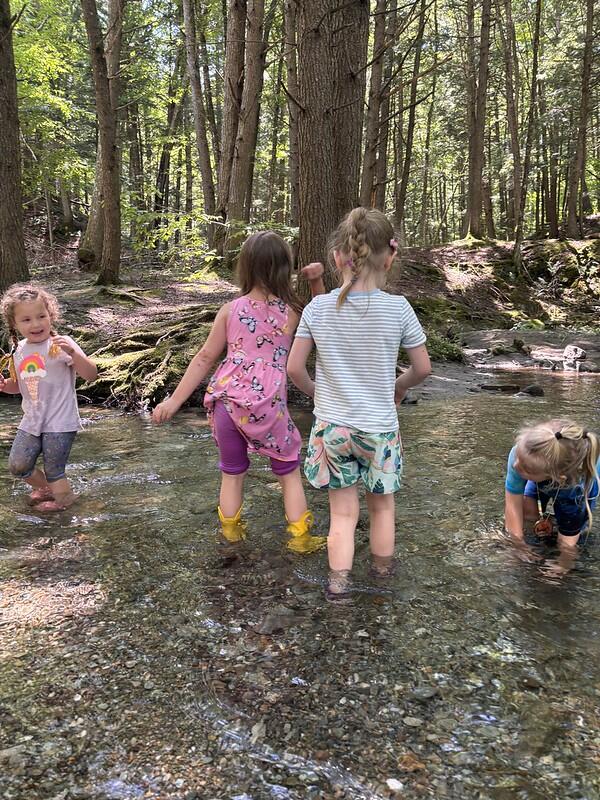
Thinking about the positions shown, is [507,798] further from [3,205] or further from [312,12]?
[3,205]

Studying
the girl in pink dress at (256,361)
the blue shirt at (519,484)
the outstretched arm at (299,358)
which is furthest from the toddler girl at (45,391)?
the blue shirt at (519,484)

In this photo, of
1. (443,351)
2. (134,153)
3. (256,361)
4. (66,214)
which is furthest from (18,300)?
(134,153)

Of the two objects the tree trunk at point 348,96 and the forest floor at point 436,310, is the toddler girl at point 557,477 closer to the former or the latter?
the forest floor at point 436,310

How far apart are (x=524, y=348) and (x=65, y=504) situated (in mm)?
11610

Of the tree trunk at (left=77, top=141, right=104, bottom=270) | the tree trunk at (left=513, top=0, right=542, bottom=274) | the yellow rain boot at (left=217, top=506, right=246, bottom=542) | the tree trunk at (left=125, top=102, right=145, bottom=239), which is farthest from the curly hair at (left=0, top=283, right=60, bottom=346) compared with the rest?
the tree trunk at (left=125, top=102, right=145, bottom=239)

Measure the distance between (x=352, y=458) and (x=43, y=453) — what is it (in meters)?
2.32

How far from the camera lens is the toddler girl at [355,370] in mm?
2982

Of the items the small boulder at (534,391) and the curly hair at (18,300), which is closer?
the curly hair at (18,300)

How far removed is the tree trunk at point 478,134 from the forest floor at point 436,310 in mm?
1175

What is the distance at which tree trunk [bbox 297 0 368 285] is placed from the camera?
6.54 metres

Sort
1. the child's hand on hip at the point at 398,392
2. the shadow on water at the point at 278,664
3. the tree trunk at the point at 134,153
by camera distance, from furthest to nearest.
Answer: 1. the tree trunk at the point at 134,153
2. the child's hand on hip at the point at 398,392
3. the shadow on water at the point at 278,664

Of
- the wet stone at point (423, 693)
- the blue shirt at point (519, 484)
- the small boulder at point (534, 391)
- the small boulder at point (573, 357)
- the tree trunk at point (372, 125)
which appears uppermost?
the tree trunk at point (372, 125)

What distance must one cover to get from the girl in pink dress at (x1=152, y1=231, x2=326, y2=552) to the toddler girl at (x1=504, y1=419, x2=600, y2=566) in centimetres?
123

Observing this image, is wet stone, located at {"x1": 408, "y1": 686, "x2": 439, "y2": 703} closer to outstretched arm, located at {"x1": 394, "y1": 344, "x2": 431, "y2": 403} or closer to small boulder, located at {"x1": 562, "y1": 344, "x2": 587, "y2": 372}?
outstretched arm, located at {"x1": 394, "y1": 344, "x2": 431, "y2": 403}
